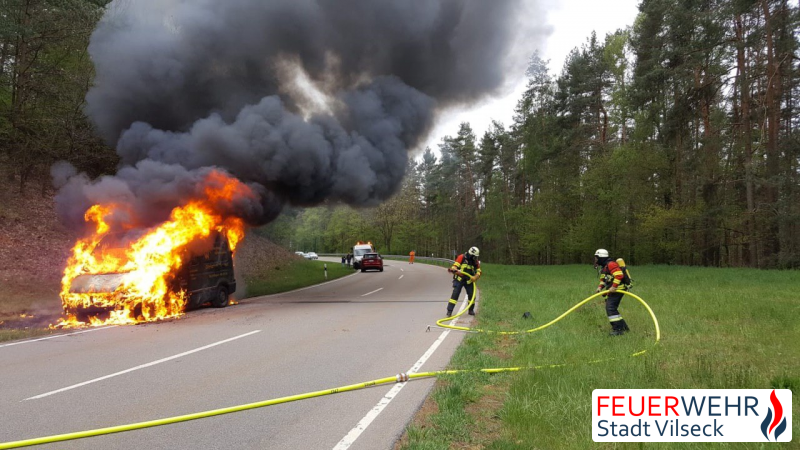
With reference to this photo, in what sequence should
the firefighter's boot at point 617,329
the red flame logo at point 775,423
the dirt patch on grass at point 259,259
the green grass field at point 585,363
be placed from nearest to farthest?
1. the red flame logo at point 775,423
2. the green grass field at point 585,363
3. the firefighter's boot at point 617,329
4. the dirt patch on grass at point 259,259

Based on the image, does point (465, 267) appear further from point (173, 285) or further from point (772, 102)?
point (772, 102)

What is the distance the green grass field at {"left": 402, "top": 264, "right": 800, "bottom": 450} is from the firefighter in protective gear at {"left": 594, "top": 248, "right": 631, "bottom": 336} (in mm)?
281

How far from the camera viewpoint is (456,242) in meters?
58.1

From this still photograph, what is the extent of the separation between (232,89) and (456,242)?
45.3m

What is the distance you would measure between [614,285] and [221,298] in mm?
10186

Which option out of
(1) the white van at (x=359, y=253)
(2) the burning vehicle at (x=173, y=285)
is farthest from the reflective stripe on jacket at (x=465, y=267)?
(1) the white van at (x=359, y=253)

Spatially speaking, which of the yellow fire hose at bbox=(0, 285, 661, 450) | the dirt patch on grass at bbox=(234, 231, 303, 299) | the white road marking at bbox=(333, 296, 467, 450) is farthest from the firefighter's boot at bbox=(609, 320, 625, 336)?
the dirt patch on grass at bbox=(234, 231, 303, 299)

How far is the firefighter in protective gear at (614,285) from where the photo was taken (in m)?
7.65

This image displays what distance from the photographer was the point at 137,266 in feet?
33.5

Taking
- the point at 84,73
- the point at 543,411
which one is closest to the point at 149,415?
the point at 543,411

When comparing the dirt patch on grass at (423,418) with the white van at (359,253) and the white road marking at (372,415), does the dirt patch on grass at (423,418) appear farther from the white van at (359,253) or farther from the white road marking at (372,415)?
the white van at (359,253)

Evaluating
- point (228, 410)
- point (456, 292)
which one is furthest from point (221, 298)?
point (228, 410)

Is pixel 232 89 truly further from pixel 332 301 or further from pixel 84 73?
pixel 84 73

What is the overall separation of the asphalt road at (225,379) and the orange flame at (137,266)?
36.6 inches
